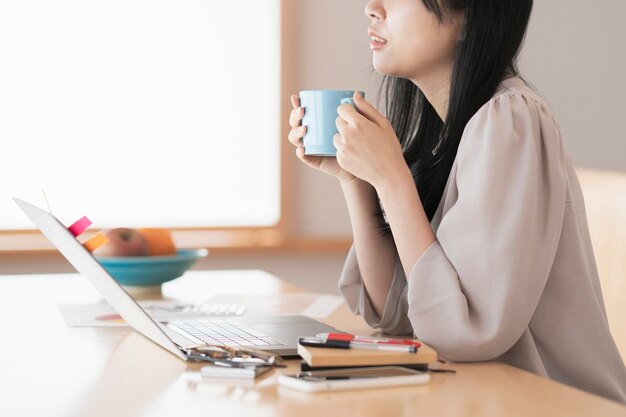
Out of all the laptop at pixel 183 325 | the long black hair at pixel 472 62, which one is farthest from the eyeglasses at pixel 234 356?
the long black hair at pixel 472 62

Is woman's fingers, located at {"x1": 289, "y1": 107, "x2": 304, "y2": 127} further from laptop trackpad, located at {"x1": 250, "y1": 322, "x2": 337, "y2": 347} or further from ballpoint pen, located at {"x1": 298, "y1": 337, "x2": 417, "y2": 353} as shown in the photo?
ballpoint pen, located at {"x1": 298, "y1": 337, "x2": 417, "y2": 353}

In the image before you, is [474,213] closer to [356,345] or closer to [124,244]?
[356,345]

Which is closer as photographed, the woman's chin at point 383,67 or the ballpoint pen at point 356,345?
the ballpoint pen at point 356,345

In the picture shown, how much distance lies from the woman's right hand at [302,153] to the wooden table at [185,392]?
33 centimetres

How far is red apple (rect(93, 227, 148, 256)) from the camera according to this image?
5.23ft

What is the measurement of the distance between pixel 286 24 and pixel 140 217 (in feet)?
2.63

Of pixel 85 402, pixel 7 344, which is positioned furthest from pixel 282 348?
pixel 7 344

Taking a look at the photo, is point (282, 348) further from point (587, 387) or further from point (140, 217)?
point (140, 217)

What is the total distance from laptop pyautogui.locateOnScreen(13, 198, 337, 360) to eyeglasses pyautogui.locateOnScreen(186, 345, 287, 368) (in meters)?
0.01

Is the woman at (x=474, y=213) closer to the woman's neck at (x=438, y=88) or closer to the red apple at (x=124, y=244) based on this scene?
the woman's neck at (x=438, y=88)

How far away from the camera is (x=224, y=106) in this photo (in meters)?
2.93

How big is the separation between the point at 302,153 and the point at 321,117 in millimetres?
91

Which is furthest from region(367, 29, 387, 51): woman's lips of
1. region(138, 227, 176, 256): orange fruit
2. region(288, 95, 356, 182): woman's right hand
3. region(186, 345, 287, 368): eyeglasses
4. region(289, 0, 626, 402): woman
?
region(138, 227, 176, 256): orange fruit

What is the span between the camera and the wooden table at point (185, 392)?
2.44ft
